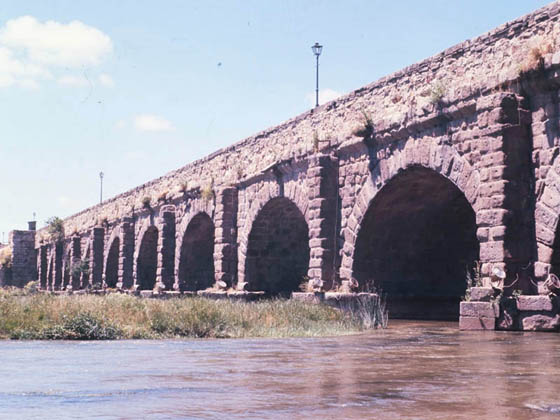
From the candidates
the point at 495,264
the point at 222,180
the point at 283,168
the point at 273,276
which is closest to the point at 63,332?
the point at 495,264

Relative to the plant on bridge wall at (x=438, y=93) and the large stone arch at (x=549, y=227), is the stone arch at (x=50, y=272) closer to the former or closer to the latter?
the plant on bridge wall at (x=438, y=93)

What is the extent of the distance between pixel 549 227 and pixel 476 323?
1666 millimetres

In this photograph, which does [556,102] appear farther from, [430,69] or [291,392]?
[291,392]

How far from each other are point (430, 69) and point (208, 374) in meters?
8.70

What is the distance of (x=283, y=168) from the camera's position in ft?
55.0

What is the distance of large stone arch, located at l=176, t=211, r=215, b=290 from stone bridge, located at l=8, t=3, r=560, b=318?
0.12ft

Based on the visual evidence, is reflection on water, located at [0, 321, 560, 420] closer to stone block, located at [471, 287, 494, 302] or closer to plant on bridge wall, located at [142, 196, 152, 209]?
stone block, located at [471, 287, 494, 302]

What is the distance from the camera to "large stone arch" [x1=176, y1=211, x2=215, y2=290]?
909 inches

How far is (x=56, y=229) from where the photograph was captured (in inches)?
1697

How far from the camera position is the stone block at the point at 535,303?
9.58 m

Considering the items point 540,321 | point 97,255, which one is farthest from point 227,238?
point 97,255

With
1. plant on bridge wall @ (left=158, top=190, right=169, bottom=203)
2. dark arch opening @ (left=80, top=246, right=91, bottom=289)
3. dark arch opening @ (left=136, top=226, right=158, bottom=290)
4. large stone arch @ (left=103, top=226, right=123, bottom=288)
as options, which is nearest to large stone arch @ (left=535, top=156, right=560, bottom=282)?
plant on bridge wall @ (left=158, top=190, right=169, bottom=203)

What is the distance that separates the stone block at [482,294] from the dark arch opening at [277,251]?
8.17m

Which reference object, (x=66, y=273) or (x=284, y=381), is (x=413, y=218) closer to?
(x=284, y=381)
